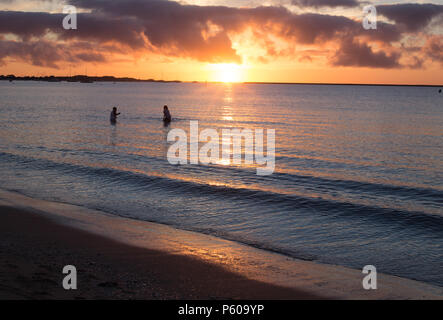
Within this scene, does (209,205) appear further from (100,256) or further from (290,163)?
(290,163)

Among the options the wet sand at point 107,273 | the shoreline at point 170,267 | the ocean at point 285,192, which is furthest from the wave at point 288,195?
the wet sand at point 107,273

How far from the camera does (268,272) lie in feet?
30.1

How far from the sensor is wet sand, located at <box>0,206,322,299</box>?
7.27m

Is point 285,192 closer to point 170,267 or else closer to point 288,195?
point 288,195

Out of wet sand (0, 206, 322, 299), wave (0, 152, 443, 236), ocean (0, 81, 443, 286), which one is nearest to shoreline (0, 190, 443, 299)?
wet sand (0, 206, 322, 299)

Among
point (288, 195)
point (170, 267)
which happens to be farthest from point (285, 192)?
point (170, 267)

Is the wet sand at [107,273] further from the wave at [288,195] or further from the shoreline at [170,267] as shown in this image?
the wave at [288,195]

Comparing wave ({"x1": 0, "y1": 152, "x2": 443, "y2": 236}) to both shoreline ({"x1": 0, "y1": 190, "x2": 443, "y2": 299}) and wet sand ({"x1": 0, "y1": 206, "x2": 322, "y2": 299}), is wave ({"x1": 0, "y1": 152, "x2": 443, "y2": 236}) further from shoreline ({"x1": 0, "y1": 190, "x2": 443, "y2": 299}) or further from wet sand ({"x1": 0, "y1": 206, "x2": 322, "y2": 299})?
wet sand ({"x1": 0, "y1": 206, "x2": 322, "y2": 299})

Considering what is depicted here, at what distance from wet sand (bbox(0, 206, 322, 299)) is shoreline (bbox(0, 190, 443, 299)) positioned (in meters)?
0.02

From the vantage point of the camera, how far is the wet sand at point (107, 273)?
727cm

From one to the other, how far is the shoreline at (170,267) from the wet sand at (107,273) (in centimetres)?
2

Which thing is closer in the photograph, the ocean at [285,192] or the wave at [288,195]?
the ocean at [285,192]
